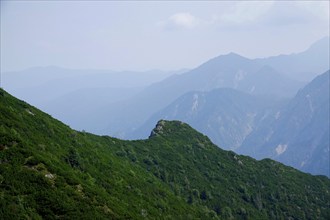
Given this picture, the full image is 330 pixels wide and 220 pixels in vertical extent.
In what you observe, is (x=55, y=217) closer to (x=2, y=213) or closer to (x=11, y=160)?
(x=2, y=213)

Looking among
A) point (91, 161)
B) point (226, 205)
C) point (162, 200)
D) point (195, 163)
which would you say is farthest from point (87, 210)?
point (195, 163)

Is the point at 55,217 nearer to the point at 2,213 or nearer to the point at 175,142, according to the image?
the point at 2,213

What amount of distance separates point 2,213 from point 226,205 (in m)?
79.7

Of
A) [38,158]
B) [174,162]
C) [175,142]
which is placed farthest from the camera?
[175,142]

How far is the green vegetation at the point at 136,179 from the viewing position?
41.9 metres

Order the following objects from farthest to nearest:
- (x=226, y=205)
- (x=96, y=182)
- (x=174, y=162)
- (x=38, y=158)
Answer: (x=174, y=162) < (x=226, y=205) < (x=96, y=182) < (x=38, y=158)

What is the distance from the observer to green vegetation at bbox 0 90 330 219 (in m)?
41.9

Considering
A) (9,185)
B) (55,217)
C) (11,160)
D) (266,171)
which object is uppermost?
(266,171)

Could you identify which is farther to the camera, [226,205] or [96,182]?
[226,205]

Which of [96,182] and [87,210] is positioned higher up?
[96,182]

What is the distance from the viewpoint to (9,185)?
131 feet

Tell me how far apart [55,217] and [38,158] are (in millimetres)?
9655

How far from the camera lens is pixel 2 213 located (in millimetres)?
35469

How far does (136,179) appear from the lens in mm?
78250
